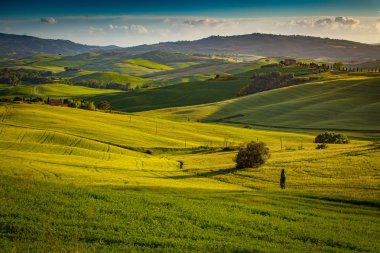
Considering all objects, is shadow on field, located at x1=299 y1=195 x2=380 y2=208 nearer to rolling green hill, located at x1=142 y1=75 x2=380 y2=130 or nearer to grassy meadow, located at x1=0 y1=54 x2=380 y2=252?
grassy meadow, located at x1=0 y1=54 x2=380 y2=252

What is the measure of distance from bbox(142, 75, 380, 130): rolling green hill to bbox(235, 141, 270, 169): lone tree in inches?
2772

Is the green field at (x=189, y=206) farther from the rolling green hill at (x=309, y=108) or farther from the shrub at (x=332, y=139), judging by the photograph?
the rolling green hill at (x=309, y=108)

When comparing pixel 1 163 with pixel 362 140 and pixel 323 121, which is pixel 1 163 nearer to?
pixel 362 140

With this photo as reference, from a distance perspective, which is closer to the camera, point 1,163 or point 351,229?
point 351,229

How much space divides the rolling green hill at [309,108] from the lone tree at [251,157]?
2772 inches

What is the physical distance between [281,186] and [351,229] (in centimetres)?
1891

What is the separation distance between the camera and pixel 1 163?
44719 millimetres

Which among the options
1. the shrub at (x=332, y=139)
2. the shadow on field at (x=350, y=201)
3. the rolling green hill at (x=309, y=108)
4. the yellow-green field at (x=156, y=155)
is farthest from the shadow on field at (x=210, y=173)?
the rolling green hill at (x=309, y=108)

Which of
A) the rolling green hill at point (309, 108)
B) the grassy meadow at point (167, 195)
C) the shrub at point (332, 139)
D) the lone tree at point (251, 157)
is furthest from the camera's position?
the rolling green hill at point (309, 108)

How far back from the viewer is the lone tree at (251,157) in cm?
6134

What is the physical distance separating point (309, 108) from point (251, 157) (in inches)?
3944

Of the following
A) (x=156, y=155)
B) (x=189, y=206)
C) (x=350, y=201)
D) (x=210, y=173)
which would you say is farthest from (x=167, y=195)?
(x=156, y=155)

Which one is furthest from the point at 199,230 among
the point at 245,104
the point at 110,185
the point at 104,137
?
the point at 245,104

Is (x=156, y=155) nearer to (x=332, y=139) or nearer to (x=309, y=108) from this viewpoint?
(x=332, y=139)
